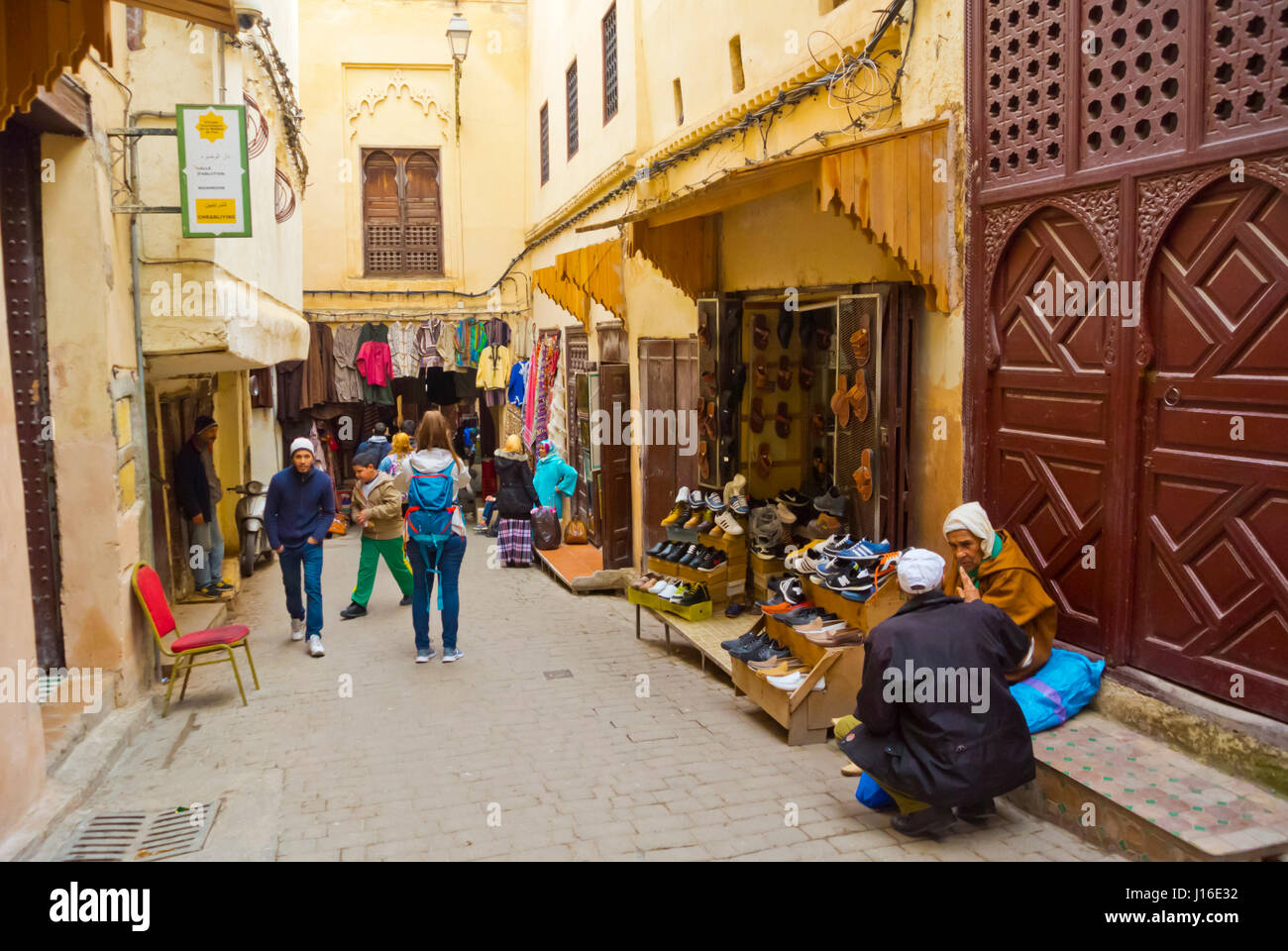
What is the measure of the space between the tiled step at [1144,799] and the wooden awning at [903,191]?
2.58 m

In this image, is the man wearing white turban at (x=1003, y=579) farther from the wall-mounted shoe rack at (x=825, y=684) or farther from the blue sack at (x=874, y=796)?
the blue sack at (x=874, y=796)

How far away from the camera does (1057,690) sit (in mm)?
4699

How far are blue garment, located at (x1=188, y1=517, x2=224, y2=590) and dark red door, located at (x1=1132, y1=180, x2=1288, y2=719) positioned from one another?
8.28 meters

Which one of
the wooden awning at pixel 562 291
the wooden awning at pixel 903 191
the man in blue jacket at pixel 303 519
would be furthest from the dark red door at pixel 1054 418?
the wooden awning at pixel 562 291

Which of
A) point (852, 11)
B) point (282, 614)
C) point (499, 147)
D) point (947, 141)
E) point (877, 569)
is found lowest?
point (282, 614)

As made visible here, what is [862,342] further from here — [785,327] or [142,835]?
[142,835]

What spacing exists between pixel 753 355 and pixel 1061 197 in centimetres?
387

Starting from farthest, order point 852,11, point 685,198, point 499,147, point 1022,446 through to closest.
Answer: point 499,147
point 685,198
point 852,11
point 1022,446

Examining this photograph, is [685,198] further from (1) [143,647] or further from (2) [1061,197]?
(1) [143,647]

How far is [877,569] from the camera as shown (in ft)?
19.1

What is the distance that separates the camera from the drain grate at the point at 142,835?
440 centimetres

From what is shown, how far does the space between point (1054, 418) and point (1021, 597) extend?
90cm

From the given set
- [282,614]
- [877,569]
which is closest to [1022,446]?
[877,569]

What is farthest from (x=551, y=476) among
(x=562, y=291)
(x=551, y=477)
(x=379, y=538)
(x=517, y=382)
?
(x=379, y=538)
